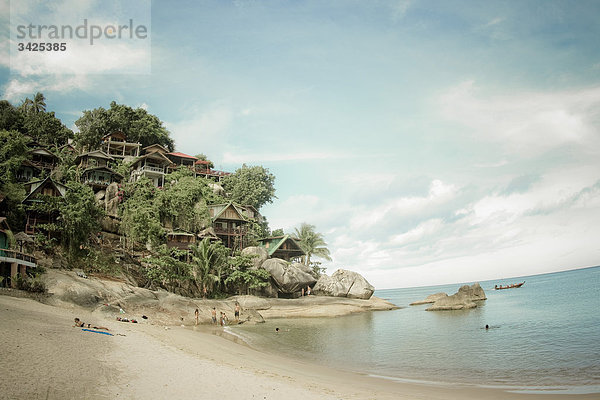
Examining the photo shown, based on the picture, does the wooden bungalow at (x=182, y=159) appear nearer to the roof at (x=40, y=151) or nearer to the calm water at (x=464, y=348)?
the roof at (x=40, y=151)

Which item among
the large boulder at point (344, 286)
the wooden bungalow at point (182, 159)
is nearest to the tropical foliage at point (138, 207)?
the wooden bungalow at point (182, 159)

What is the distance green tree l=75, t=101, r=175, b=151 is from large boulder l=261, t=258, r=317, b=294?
104ft

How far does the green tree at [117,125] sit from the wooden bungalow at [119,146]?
129 cm

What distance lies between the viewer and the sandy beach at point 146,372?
26.3 feet

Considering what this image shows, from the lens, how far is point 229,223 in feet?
155

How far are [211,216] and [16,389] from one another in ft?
132

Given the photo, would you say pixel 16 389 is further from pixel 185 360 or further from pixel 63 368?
pixel 185 360

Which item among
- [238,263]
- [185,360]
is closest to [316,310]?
A: [238,263]

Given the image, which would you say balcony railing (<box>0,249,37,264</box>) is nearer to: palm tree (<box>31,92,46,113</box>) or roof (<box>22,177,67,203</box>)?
roof (<box>22,177,67,203</box>)

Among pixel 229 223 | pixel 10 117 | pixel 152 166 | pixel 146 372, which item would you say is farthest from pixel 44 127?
pixel 146 372

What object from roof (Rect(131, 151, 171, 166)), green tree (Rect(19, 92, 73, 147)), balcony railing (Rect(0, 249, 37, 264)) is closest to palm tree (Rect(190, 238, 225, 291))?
balcony railing (Rect(0, 249, 37, 264))

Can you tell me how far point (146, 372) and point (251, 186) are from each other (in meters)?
47.6

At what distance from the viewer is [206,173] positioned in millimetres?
60688

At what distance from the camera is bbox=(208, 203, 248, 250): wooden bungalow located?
151 feet
